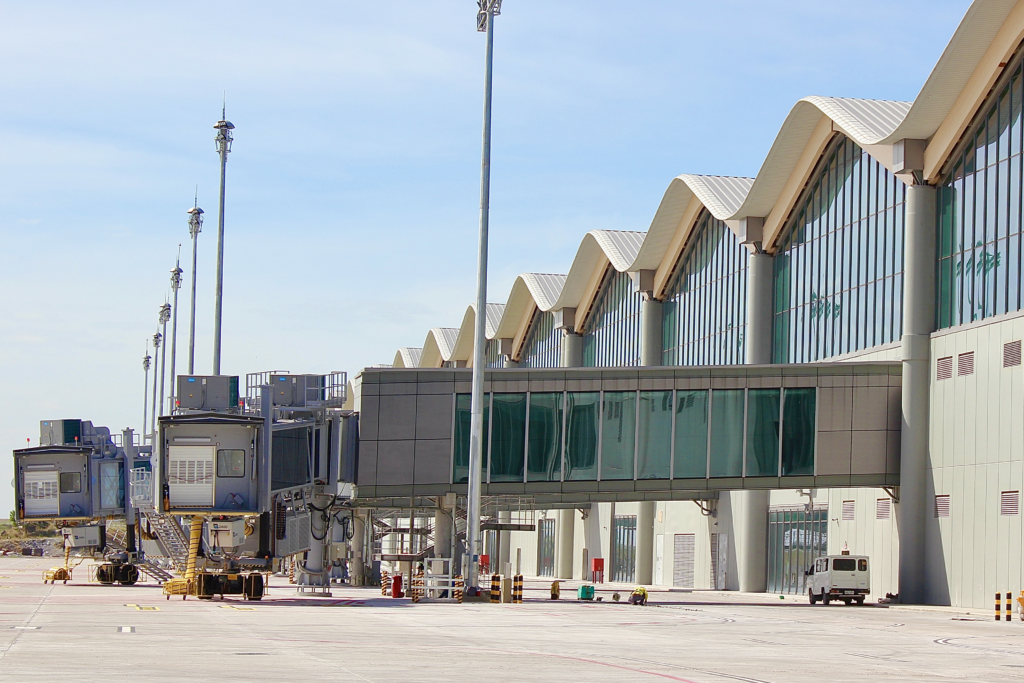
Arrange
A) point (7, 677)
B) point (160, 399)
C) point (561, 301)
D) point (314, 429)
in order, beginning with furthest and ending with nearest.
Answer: point (160, 399) < point (561, 301) < point (314, 429) < point (7, 677)

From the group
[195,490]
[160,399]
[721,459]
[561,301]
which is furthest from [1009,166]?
[160,399]

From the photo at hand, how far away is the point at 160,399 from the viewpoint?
107m

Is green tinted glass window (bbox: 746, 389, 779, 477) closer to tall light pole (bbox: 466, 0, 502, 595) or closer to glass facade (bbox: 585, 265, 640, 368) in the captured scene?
tall light pole (bbox: 466, 0, 502, 595)

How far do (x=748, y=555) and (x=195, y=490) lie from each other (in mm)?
26417

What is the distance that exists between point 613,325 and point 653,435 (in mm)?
29035

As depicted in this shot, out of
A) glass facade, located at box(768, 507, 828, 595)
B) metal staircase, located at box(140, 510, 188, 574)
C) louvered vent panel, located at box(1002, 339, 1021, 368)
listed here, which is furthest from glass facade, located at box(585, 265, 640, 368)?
louvered vent panel, located at box(1002, 339, 1021, 368)

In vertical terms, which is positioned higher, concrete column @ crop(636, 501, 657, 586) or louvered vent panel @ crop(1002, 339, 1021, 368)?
louvered vent panel @ crop(1002, 339, 1021, 368)

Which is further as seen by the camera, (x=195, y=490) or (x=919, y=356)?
(x=919, y=356)

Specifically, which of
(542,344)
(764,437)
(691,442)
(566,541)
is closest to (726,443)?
(691,442)

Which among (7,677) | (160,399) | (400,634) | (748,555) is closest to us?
(7,677)

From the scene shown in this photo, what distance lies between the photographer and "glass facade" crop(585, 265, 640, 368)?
7631 cm

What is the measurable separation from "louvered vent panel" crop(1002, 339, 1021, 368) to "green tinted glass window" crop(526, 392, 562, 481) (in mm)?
15689

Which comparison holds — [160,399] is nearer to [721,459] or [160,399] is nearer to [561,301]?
[561,301]

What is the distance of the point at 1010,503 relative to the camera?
43.4 metres
